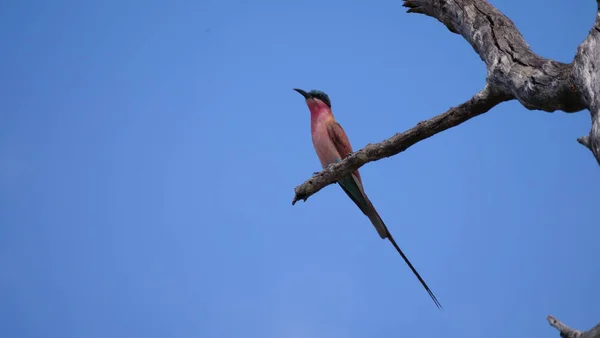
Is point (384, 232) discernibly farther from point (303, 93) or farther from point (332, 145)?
point (303, 93)

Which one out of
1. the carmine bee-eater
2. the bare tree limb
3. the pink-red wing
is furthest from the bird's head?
the bare tree limb

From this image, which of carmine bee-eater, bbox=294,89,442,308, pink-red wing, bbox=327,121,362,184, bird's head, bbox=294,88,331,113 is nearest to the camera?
carmine bee-eater, bbox=294,89,442,308

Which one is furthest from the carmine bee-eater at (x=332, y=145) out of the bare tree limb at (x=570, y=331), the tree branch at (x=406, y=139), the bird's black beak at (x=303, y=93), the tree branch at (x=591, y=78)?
the tree branch at (x=591, y=78)

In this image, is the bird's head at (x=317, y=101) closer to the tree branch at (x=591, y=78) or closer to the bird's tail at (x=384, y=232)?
the bird's tail at (x=384, y=232)

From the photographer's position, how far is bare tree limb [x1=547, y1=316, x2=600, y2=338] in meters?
2.21

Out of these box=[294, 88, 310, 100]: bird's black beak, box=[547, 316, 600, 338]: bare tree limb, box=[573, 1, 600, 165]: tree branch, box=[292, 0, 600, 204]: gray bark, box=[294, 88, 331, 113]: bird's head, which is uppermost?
box=[294, 88, 310, 100]: bird's black beak

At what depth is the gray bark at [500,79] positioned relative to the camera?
2.25m

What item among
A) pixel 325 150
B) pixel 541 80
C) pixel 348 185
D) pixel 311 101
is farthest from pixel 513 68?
pixel 311 101

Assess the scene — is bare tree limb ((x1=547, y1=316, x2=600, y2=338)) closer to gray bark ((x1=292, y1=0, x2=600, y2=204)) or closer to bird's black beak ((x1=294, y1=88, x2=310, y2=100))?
gray bark ((x1=292, y1=0, x2=600, y2=204))

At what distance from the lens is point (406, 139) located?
3.26 m

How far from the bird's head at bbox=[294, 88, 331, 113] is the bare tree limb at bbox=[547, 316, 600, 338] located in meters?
3.03

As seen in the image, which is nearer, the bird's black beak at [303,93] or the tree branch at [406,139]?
the tree branch at [406,139]

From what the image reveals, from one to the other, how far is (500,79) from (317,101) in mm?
2753

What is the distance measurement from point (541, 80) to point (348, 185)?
7.71ft
